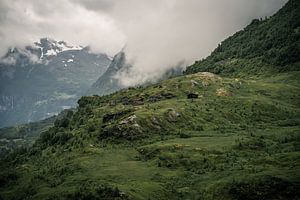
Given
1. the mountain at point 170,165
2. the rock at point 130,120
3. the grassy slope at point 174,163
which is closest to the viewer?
the mountain at point 170,165

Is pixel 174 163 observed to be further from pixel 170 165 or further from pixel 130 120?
pixel 130 120

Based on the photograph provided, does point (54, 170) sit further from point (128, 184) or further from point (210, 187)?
point (210, 187)

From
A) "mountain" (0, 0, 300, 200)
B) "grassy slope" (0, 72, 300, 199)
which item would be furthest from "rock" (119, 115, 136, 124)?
"mountain" (0, 0, 300, 200)

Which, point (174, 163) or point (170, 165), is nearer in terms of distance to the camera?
point (170, 165)

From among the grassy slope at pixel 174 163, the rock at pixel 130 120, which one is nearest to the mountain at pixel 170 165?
the grassy slope at pixel 174 163

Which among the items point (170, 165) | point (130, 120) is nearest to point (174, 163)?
point (170, 165)

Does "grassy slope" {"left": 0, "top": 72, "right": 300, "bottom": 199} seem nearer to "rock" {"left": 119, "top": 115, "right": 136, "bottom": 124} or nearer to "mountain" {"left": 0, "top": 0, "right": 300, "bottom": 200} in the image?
"mountain" {"left": 0, "top": 0, "right": 300, "bottom": 200}

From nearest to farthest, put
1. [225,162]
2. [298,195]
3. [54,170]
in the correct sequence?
[298,195] → [225,162] → [54,170]

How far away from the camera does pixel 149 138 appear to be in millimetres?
185750

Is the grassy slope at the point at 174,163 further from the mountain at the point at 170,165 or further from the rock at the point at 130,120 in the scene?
the rock at the point at 130,120

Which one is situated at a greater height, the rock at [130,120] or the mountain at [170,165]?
the rock at [130,120]

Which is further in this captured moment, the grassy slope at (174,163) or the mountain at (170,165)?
the grassy slope at (174,163)

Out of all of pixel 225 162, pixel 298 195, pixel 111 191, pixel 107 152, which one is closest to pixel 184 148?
pixel 225 162

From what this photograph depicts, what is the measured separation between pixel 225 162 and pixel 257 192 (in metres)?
32.0
